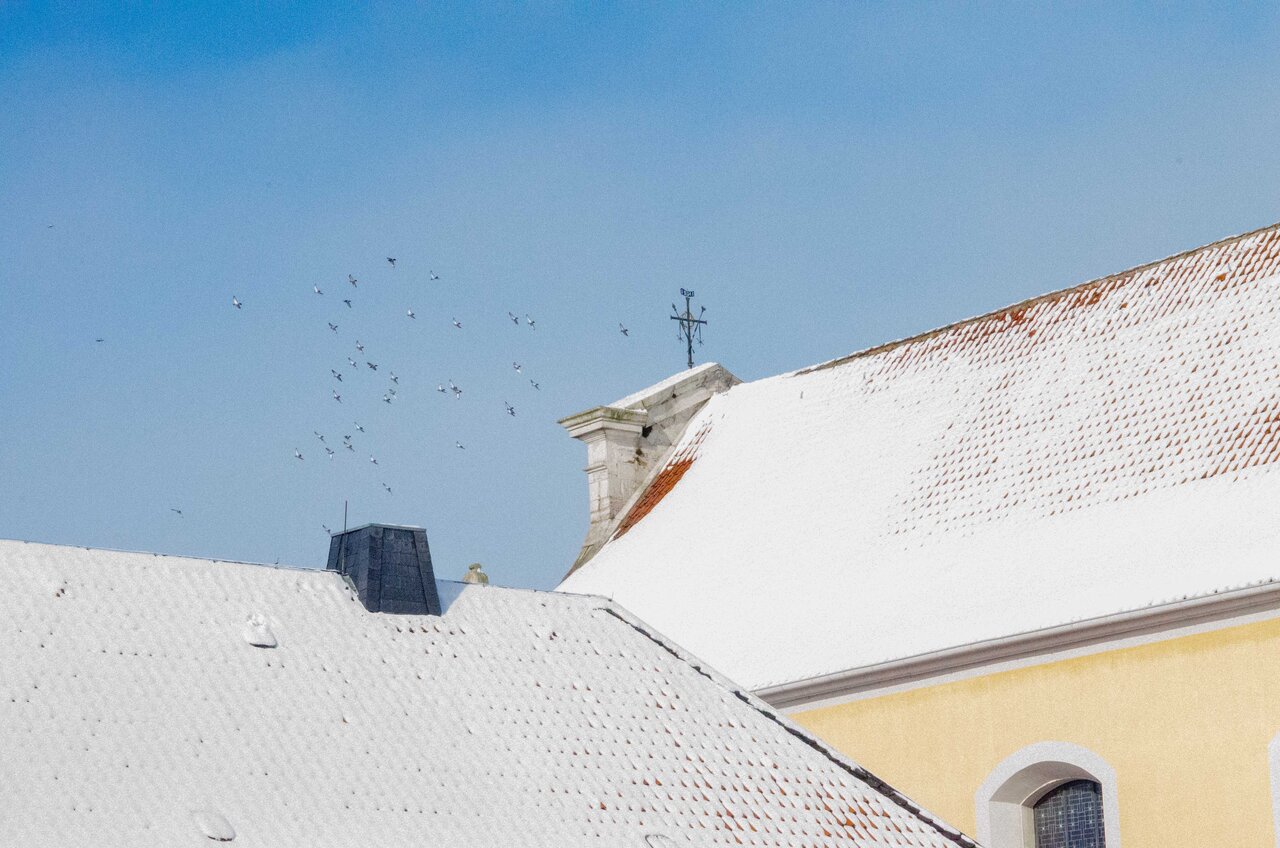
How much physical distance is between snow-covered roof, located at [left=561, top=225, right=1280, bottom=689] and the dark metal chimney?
5507 mm

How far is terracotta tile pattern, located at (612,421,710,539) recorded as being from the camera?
29734 mm

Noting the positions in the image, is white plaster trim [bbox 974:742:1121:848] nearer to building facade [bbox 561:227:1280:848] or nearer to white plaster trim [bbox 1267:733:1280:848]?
building facade [bbox 561:227:1280:848]

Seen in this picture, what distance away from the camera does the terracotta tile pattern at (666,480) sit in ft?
97.6

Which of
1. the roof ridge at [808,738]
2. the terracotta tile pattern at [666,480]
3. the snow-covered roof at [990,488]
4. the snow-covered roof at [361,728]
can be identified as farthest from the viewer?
the terracotta tile pattern at [666,480]

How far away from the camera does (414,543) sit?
19.0m

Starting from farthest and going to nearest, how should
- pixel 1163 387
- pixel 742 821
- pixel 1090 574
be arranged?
pixel 1163 387, pixel 1090 574, pixel 742 821

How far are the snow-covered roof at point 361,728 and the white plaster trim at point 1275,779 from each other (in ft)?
10.2

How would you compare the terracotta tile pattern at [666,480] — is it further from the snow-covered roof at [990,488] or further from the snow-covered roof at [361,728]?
the snow-covered roof at [361,728]

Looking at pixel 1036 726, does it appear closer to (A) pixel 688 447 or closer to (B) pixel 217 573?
(B) pixel 217 573

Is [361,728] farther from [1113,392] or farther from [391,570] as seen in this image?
[1113,392]

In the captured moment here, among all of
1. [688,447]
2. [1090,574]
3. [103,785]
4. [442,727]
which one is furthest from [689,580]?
[103,785]

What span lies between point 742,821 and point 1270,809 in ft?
17.1

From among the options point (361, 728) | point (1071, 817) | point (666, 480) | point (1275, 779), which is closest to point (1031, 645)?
point (1071, 817)

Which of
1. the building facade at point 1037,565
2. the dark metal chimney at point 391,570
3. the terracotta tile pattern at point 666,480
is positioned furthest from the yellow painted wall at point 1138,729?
the terracotta tile pattern at point 666,480
